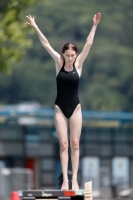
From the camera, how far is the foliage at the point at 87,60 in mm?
131375

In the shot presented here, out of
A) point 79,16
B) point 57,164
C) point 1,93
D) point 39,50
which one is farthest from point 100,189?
point 79,16

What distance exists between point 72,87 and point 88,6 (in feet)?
507

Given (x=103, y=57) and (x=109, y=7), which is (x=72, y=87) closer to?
(x=103, y=57)

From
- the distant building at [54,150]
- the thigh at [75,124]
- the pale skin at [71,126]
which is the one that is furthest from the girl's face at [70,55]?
the distant building at [54,150]

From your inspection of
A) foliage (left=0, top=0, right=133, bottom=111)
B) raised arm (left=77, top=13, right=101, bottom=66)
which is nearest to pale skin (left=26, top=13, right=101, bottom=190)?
raised arm (left=77, top=13, right=101, bottom=66)

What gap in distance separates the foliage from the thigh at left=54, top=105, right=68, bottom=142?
109 m

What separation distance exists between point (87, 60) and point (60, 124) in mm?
125579

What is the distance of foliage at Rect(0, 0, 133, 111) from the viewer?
131 metres

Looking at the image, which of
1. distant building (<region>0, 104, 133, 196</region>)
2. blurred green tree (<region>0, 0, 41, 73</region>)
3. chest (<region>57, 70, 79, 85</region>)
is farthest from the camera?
distant building (<region>0, 104, 133, 196</region>)

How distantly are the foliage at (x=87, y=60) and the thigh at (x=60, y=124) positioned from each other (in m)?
109

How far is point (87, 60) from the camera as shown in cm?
13825

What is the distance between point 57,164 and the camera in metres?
44.2

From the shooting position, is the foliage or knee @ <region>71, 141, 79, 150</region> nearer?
knee @ <region>71, 141, 79, 150</region>

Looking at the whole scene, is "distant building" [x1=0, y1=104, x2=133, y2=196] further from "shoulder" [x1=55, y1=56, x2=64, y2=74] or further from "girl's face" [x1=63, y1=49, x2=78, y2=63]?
"girl's face" [x1=63, y1=49, x2=78, y2=63]
